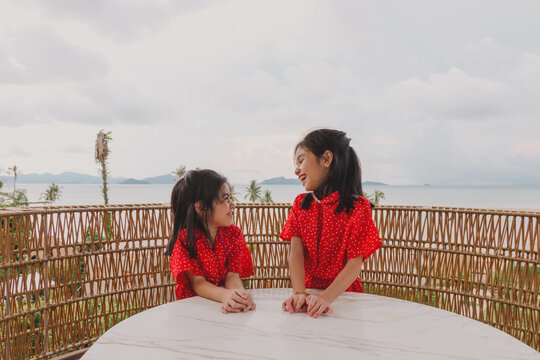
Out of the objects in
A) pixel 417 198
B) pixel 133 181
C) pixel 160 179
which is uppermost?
pixel 160 179

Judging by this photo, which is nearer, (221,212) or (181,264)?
(181,264)

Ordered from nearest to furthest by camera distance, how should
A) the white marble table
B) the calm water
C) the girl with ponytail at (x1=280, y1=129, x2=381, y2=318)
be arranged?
the white marble table
the girl with ponytail at (x1=280, y1=129, x2=381, y2=318)
the calm water

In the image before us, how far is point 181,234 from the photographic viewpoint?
1.64 metres

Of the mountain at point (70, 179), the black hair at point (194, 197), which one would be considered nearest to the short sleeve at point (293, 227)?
the black hair at point (194, 197)

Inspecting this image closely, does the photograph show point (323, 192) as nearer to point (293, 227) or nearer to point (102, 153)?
point (293, 227)

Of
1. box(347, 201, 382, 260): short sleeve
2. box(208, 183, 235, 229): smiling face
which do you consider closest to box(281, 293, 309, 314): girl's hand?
box(347, 201, 382, 260): short sleeve

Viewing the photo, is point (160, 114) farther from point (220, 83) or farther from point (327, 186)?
point (327, 186)

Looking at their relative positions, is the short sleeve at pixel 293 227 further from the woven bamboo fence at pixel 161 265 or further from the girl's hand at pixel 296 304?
the woven bamboo fence at pixel 161 265

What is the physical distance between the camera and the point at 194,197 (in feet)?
5.74

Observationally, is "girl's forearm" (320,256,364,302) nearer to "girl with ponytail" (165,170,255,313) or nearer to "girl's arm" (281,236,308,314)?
"girl's arm" (281,236,308,314)

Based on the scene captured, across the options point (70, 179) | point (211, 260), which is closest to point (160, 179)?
point (70, 179)

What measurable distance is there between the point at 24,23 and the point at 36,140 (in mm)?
74052

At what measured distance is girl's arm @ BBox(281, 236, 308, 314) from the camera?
1168 millimetres

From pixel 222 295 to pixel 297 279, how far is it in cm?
36
